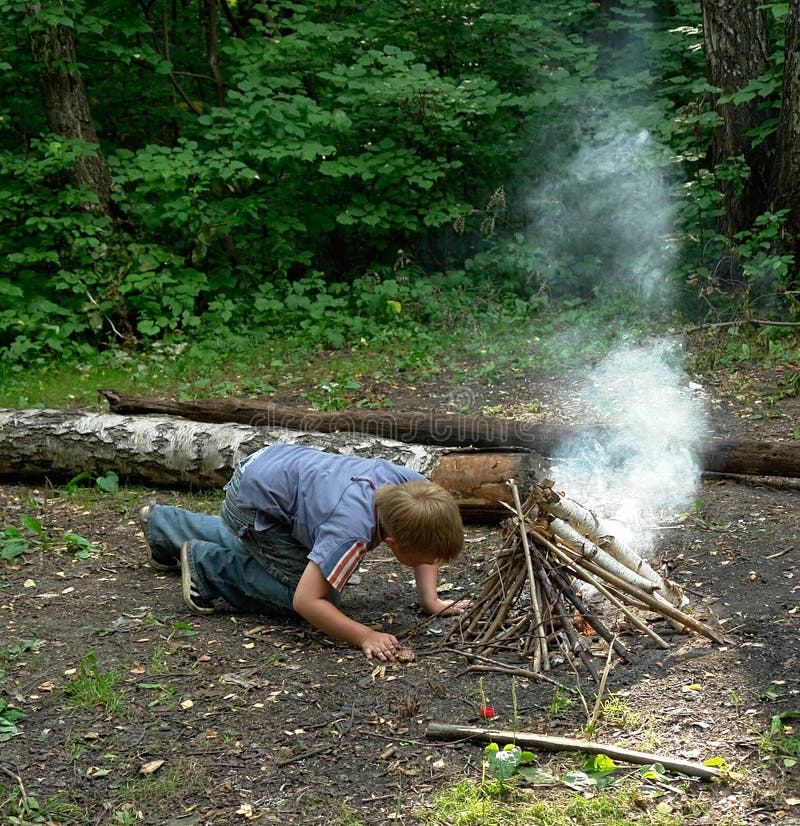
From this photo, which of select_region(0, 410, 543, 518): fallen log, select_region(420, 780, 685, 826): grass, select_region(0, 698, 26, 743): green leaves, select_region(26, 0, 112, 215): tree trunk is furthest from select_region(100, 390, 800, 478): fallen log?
select_region(26, 0, 112, 215): tree trunk

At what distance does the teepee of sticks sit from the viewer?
3303 millimetres

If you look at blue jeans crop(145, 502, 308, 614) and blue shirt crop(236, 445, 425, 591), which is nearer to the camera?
blue shirt crop(236, 445, 425, 591)

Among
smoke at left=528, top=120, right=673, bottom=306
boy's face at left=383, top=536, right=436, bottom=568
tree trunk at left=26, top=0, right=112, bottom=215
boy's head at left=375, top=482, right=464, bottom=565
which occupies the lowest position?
boy's face at left=383, top=536, right=436, bottom=568

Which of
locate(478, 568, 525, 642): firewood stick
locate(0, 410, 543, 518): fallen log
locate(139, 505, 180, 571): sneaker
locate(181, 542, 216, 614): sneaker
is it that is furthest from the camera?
locate(0, 410, 543, 518): fallen log

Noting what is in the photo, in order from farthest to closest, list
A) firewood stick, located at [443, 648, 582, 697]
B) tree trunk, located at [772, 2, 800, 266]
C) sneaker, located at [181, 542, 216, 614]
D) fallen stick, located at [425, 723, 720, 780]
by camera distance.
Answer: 1. tree trunk, located at [772, 2, 800, 266]
2. sneaker, located at [181, 542, 216, 614]
3. firewood stick, located at [443, 648, 582, 697]
4. fallen stick, located at [425, 723, 720, 780]

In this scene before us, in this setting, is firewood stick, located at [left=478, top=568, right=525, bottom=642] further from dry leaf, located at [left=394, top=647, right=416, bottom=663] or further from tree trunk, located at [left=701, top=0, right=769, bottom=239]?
tree trunk, located at [left=701, top=0, right=769, bottom=239]

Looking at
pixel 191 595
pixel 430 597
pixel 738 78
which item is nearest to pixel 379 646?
pixel 430 597

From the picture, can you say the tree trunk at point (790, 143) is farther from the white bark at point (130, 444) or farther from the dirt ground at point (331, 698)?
the white bark at point (130, 444)

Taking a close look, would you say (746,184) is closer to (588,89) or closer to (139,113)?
(588,89)

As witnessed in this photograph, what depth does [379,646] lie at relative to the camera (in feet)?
11.0

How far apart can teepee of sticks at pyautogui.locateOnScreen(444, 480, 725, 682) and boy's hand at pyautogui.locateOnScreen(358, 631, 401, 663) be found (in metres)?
0.22

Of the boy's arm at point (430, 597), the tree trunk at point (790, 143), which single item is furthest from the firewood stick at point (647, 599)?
the tree trunk at point (790, 143)

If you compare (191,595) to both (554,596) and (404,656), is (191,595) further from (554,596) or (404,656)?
(554,596)

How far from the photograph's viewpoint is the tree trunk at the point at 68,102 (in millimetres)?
8977
